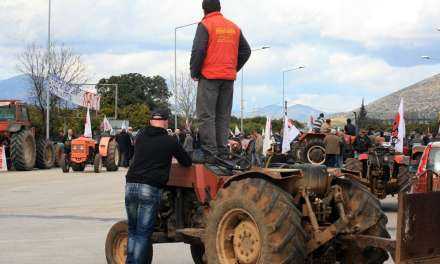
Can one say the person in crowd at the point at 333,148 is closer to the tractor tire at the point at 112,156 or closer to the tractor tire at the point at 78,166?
the tractor tire at the point at 112,156

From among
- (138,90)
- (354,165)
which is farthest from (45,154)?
(138,90)

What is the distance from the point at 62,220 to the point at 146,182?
716 cm

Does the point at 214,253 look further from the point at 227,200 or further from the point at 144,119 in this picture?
the point at 144,119

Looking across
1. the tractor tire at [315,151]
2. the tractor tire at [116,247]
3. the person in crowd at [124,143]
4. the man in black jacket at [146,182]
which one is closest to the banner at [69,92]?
the person in crowd at [124,143]

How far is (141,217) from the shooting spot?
24.9ft

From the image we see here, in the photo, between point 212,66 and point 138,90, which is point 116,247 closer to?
point 212,66

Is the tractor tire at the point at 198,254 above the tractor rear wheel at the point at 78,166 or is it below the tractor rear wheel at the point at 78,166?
above

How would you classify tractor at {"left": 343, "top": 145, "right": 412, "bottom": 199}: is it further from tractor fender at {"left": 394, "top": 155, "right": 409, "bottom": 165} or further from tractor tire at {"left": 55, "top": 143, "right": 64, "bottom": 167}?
tractor tire at {"left": 55, "top": 143, "right": 64, "bottom": 167}

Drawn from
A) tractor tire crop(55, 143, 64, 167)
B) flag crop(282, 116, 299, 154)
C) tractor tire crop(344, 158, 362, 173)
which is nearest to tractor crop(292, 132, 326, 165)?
flag crop(282, 116, 299, 154)

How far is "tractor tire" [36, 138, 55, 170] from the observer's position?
107 feet

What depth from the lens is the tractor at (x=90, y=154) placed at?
30953 millimetres

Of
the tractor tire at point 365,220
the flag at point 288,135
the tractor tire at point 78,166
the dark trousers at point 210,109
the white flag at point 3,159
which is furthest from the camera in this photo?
the tractor tire at point 78,166

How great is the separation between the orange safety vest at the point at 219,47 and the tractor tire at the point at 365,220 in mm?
1651

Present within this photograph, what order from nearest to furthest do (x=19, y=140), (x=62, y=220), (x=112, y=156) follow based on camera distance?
(x=62, y=220)
(x=19, y=140)
(x=112, y=156)
